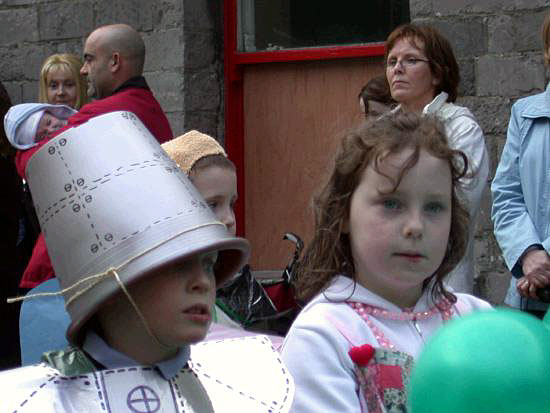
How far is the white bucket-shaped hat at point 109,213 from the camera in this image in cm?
193

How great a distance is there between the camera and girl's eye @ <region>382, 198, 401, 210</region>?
2521mm

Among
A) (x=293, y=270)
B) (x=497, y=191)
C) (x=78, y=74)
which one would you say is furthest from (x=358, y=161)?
(x=78, y=74)

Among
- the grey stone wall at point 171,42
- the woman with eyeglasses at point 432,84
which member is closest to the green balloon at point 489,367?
the woman with eyeglasses at point 432,84

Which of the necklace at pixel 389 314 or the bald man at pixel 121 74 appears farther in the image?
the bald man at pixel 121 74

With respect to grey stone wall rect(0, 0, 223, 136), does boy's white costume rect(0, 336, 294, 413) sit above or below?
below

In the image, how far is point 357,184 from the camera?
2.65 metres

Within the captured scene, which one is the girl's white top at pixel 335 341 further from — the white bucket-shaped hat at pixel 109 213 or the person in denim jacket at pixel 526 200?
the person in denim jacket at pixel 526 200

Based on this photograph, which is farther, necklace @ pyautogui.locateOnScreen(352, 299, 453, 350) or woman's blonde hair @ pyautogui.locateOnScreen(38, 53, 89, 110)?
woman's blonde hair @ pyautogui.locateOnScreen(38, 53, 89, 110)

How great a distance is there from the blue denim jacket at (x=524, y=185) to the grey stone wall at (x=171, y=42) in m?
2.82

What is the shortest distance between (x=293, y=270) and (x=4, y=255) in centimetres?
190

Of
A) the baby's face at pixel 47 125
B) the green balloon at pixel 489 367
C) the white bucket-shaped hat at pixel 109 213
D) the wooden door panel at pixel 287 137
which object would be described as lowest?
the wooden door panel at pixel 287 137

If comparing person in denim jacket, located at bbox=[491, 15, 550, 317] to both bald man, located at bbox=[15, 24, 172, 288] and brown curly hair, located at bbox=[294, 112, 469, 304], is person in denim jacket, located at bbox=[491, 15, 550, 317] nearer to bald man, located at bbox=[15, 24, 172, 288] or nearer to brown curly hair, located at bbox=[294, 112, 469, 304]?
brown curly hair, located at bbox=[294, 112, 469, 304]

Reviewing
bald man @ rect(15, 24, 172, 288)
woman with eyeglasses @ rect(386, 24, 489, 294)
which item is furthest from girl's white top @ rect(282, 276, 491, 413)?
bald man @ rect(15, 24, 172, 288)

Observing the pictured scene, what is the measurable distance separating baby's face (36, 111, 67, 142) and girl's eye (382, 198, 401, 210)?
2.61m
